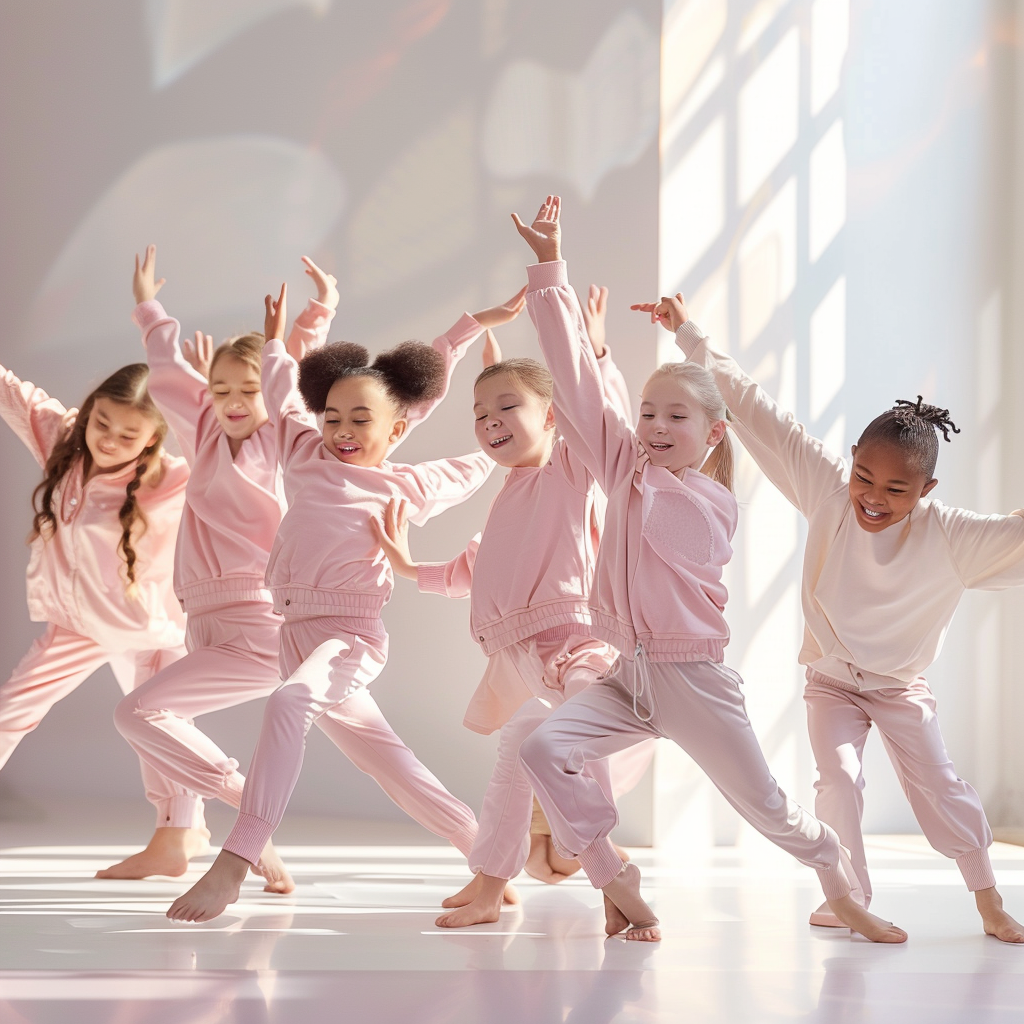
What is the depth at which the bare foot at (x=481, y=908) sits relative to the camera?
258cm

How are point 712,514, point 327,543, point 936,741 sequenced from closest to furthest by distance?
point 712,514 < point 936,741 < point 327,543

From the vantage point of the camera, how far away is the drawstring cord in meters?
2.44

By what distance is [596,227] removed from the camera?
4.02 meters

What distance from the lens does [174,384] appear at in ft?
10.8

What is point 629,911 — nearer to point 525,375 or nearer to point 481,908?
point 481,908

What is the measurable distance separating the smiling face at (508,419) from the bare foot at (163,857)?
1.35 m

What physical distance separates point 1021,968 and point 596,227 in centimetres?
262

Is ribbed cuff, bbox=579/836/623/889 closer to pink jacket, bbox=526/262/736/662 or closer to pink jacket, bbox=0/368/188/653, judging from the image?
pink jacket, bbox=526/262/736/662

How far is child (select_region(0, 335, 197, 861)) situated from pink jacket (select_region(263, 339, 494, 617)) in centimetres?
60

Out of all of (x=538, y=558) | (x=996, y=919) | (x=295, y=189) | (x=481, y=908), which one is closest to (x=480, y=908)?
(x=481, y=908)

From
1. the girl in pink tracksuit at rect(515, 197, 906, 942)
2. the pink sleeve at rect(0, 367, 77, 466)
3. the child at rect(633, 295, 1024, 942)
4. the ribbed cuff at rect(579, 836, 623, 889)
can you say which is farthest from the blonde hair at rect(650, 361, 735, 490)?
the pink sleeve at rect(0, 367, 77, 466)

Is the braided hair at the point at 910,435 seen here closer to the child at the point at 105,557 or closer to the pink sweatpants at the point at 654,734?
the pink sweatpants at the point at 654,734

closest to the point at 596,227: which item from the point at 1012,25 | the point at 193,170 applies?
the point at 193,170

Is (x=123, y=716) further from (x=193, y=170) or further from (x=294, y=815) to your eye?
(x=193, y=170)
